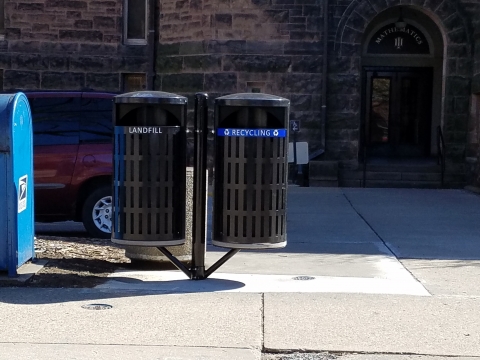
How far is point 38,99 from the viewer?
37.5 feet

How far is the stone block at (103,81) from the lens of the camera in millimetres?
21438

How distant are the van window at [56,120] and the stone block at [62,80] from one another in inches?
400

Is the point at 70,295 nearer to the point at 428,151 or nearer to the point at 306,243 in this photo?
the point at 306,243

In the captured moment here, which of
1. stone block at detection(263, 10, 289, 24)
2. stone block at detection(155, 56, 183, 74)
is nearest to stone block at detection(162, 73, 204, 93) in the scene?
stone block at detection(155, 56, 183, 74)

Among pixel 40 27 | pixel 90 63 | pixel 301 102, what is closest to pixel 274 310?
pixel 301 102

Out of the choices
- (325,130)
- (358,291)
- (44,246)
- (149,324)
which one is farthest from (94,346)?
(325,130)

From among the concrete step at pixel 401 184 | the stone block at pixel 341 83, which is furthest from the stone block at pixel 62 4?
the concrete step at pixel 401 184

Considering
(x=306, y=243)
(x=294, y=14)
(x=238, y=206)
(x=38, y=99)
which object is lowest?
(x=306, y=243)

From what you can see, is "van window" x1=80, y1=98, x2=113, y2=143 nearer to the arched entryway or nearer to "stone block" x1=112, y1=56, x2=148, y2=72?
"stone block" x1=112, y1=56, x2=148, y2=72

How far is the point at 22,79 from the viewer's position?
21406 millimetres

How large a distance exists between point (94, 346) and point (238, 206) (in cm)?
224

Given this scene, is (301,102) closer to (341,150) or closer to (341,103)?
(341,103)

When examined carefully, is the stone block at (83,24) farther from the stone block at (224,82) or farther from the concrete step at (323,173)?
the concrete step at (323,173)

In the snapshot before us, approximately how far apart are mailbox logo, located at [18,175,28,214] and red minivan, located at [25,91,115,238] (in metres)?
2.94
